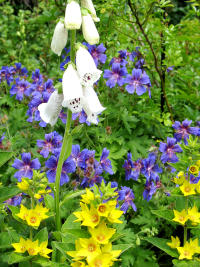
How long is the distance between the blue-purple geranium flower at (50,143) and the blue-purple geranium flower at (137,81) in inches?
32.5

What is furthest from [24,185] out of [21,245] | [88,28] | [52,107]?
[88,28]

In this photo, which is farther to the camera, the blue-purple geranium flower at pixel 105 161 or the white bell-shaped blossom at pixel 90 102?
the blue-purple geranium flower at pixel 105 161

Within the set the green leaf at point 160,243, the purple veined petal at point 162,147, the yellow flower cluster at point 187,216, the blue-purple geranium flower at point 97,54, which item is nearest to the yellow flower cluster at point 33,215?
the green leaf at point 160,243

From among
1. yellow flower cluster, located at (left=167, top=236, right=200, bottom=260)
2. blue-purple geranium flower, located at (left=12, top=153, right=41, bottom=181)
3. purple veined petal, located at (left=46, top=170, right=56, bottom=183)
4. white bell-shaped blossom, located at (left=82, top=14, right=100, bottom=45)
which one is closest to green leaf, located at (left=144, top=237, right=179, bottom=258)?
yellow flower cluster, located at (left=167, top=236, right=200, bottom=260)

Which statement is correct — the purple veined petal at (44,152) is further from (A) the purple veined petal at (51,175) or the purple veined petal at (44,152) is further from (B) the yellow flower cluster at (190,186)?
(B) the yellow flower cluster at (190,186)

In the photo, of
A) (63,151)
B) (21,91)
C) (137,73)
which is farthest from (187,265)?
(21,91)

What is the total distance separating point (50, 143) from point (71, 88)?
0.89 m

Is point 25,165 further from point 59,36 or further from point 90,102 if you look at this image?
point 59,36

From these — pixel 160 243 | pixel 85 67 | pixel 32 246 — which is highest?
pixel 85 67

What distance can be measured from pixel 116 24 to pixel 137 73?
0.63 metres

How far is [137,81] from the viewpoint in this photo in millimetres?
2826

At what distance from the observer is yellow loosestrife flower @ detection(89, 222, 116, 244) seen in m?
1.35

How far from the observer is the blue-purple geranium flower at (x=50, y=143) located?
90.4 inches

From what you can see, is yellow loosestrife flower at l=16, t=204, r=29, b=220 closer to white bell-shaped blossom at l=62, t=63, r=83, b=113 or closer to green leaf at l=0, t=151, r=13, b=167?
green leaf at l=0, t=151, r=13, b=167
